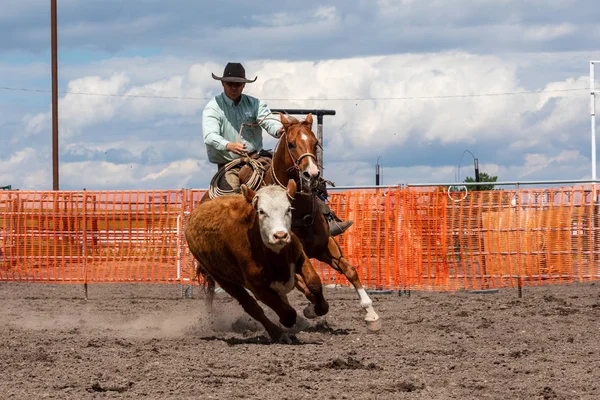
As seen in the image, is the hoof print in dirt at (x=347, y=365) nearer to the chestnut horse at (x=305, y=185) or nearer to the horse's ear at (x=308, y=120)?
the chestnut horse at (x=305, y=185)

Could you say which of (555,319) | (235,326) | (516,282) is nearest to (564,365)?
(555,319)

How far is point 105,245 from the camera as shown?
15.9 m

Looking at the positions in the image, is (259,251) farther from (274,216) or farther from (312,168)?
(312,168)

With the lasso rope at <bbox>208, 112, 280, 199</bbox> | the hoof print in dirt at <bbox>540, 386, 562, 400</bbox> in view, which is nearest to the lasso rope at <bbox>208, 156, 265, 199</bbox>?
the lasso rope at <bbox>208, 112, 280, 199</bbox>

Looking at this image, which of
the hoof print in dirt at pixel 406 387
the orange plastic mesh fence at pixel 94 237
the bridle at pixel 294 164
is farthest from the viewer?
the orange plastic mesh fence at pixel 94 237

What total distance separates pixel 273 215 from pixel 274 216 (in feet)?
0.05

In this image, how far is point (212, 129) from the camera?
10.3 metres

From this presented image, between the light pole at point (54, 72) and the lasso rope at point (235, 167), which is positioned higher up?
the light pole at point (54, 72)

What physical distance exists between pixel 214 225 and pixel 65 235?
298 inches

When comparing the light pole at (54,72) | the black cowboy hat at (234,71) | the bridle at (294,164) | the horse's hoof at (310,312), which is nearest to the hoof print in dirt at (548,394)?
the bridle at (294,164)

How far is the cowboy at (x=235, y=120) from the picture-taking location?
10.2 metres

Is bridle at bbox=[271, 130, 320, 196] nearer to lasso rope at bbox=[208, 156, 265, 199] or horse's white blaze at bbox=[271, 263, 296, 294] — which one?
lasso rope at bbox=[208, 156, 265, 199]

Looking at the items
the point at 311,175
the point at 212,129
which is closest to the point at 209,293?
the point at 212,129

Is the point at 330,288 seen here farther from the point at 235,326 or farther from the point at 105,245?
the point at 235,326
